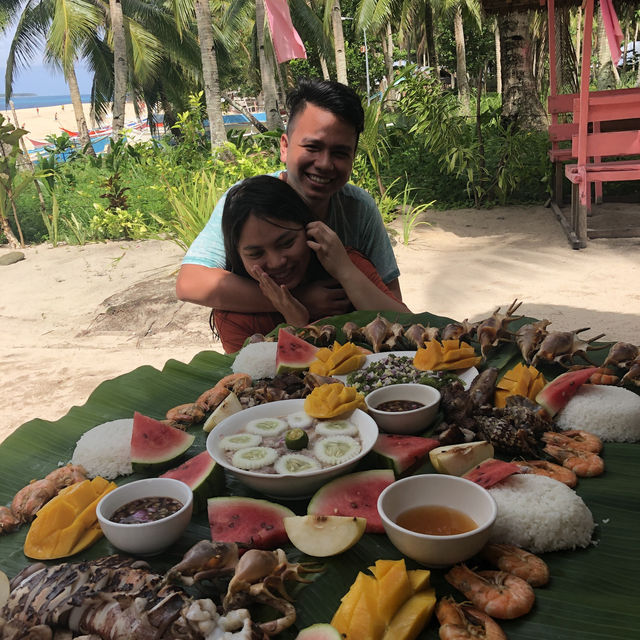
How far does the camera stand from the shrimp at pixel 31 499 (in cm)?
187

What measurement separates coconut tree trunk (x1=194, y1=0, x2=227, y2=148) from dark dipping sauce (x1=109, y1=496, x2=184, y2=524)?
1055 centimetres

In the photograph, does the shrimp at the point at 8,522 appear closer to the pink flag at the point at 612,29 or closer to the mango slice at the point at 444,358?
the mango slice at the point at 444,358

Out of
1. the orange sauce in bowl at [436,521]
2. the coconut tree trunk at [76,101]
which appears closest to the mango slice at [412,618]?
the orange sauce in bowl at [436,521]

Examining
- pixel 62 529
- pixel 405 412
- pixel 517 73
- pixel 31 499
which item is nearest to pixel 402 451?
pixel 405 412

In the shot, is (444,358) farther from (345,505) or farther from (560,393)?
(345,505)

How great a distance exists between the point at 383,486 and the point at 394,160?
12055 mm

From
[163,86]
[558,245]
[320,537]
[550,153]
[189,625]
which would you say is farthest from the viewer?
[163,86]

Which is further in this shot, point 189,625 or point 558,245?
point 558,245

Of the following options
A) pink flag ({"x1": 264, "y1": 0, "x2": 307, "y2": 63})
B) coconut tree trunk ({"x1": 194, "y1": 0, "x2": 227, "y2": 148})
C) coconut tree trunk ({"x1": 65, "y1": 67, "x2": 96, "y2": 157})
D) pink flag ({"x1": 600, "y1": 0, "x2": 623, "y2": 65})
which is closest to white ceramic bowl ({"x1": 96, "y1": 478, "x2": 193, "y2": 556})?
pink flag ({"x1": 264, "y1": 0, "x2": 307, "y2": 63})

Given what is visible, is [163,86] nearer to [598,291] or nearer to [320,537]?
[598,291]

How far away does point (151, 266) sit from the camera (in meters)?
9.32

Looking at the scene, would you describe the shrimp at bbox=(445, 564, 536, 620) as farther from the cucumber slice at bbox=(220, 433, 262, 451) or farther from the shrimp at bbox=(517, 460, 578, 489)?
the cucumber slice at bbox=(220, 433, 262, 451)

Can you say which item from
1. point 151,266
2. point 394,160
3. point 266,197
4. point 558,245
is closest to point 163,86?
point 394,160

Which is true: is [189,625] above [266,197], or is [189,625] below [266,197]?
below
